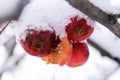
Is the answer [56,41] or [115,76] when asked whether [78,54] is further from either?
[115,76]

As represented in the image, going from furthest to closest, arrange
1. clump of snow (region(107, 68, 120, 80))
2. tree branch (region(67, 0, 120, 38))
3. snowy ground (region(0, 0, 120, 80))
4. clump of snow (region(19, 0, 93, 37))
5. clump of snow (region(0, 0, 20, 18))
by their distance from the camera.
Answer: clump of snow (region(107, 68, 120, 80)) < snowy ground (region(0, 0, 120, 80)) < clump of snow (region(0, 0, 20, 18)) < clump of snow (region(19, 0, 93, 37)) < tree branch (region(67, 0, 120, 38))

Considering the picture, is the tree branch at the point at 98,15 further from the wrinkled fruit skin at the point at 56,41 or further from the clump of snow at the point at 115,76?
the clump of snow at the point at 115,76

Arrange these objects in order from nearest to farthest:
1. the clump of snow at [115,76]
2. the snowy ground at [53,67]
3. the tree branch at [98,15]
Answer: the tree branch at [98,15] → the snowy ground at [53,67] → the clump of snow at [115,76]

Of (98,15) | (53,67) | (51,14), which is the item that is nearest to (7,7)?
(51,14)

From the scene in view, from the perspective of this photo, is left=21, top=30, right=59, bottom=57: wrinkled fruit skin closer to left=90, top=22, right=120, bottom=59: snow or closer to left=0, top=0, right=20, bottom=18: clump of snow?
left=0, top=0, right=20, bottom=18: clump of snow

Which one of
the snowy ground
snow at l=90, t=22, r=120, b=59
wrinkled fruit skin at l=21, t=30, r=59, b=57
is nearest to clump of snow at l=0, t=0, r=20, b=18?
the snowy ground

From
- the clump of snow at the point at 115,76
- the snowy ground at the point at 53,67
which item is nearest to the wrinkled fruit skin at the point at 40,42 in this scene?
the snowy ground at the point at 53,67
